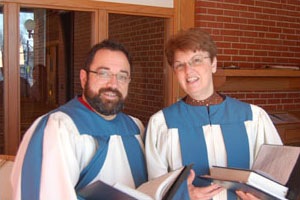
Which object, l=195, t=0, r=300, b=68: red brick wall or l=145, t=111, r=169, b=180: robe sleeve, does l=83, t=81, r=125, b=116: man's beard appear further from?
l=195, t=0, r=300, b=68: red brick wall

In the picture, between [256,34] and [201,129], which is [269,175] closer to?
[201,129]

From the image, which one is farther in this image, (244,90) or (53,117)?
(244,90)

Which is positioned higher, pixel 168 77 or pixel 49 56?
pixel 49 56

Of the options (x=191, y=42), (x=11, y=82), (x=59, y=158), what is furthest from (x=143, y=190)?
(x=11, y=82)

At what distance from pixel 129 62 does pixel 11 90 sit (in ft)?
7.49

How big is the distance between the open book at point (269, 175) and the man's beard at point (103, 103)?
0.66 m

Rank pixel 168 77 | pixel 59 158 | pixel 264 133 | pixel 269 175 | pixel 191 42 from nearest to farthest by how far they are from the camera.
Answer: pixel 59 158, pixel 269 175, pixel 191 42, pixel 264 133, pixel 168 77

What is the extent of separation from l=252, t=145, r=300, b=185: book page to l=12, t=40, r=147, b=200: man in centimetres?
73

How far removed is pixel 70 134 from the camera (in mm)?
2234

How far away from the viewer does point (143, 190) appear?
2176 millimetres

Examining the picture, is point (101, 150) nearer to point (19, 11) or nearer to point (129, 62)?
point (129, 62)

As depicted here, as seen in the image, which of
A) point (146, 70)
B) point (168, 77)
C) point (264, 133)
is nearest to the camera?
point (264, 133)

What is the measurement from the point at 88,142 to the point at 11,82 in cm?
242

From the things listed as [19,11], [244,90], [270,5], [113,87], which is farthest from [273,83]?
[113,87]
